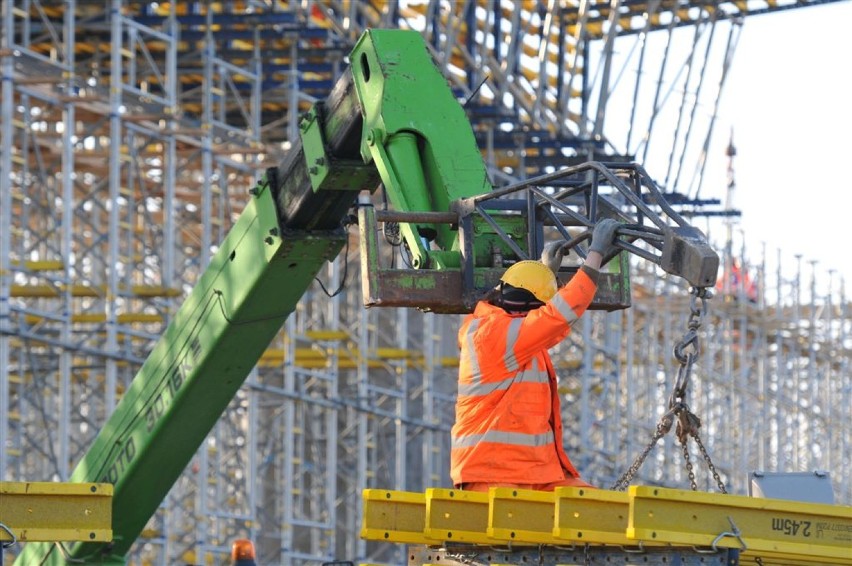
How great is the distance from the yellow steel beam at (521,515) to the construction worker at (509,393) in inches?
29.3

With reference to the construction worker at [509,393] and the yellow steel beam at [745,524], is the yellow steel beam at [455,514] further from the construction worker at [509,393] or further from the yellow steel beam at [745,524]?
the yellow steel beam at [745,524]

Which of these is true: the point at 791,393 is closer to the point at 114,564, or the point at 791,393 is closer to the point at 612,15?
the point at 612,15

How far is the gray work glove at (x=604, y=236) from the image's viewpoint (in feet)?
29.1

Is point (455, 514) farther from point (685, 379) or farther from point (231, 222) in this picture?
point (231, 222)

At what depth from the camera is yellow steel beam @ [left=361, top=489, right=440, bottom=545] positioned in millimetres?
9837

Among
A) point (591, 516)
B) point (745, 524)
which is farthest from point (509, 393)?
point (745, 524)

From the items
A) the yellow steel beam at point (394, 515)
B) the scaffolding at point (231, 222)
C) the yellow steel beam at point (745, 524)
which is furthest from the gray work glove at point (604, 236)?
the scaffolding at point (231, 222)

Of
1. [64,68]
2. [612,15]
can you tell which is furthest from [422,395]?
[64,68]

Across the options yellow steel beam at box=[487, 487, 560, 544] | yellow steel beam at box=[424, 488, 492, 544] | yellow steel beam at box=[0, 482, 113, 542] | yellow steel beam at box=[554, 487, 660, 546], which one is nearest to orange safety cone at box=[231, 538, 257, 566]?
yellow steel beam at box=[424, 488, 492, 544]

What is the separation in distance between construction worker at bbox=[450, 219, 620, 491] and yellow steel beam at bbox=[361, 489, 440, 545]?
315mm

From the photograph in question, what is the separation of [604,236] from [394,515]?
2.03m

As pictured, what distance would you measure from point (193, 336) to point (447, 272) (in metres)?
2.68

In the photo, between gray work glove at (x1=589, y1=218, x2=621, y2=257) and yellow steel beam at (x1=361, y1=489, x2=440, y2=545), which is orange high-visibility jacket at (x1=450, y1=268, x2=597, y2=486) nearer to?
yellow steel beam at (x1=361, y1=489, x2=440, y2=545)

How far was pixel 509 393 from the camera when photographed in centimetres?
953
